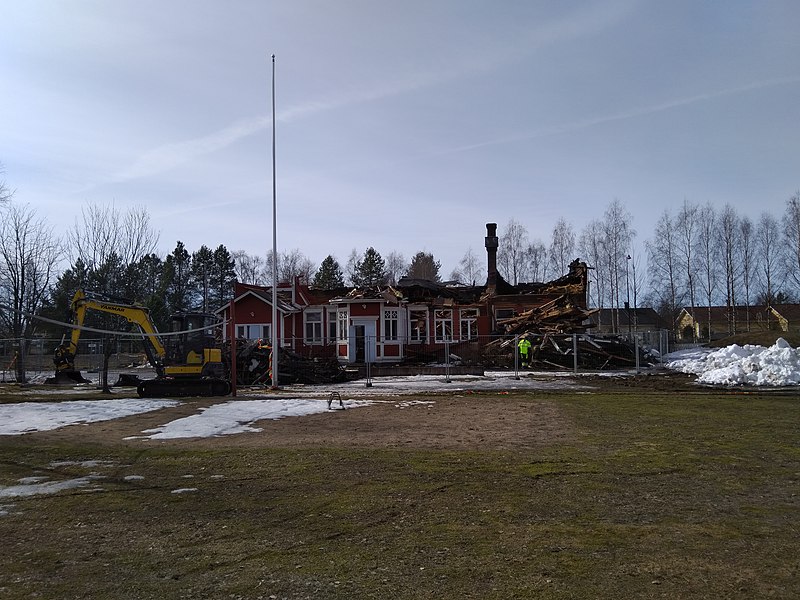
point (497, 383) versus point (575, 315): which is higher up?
point (575, 315)

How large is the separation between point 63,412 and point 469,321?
2910 centimetres

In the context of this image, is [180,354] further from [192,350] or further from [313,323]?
[313,323]

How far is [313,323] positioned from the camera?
42125 mm

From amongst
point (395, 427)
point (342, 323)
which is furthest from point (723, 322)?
point (395, 427)

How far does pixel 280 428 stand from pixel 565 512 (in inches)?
324

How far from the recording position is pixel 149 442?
1184 centimetres

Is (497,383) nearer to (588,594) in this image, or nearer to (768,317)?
(588,594)

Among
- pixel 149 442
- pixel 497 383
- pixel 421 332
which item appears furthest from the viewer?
pixel 421 332

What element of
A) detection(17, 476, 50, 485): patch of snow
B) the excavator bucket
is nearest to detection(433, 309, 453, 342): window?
the excavator bucket

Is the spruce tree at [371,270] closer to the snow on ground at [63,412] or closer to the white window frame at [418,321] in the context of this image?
the white window frame at [418,321]

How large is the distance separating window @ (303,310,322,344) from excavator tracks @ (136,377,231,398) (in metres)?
19.7

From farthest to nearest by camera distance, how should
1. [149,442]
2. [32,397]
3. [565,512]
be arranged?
[32,397] → [149,442] → [565,512]

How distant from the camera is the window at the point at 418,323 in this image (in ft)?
137

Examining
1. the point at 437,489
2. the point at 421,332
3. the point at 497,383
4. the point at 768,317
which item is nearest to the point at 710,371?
the point at 497,383
